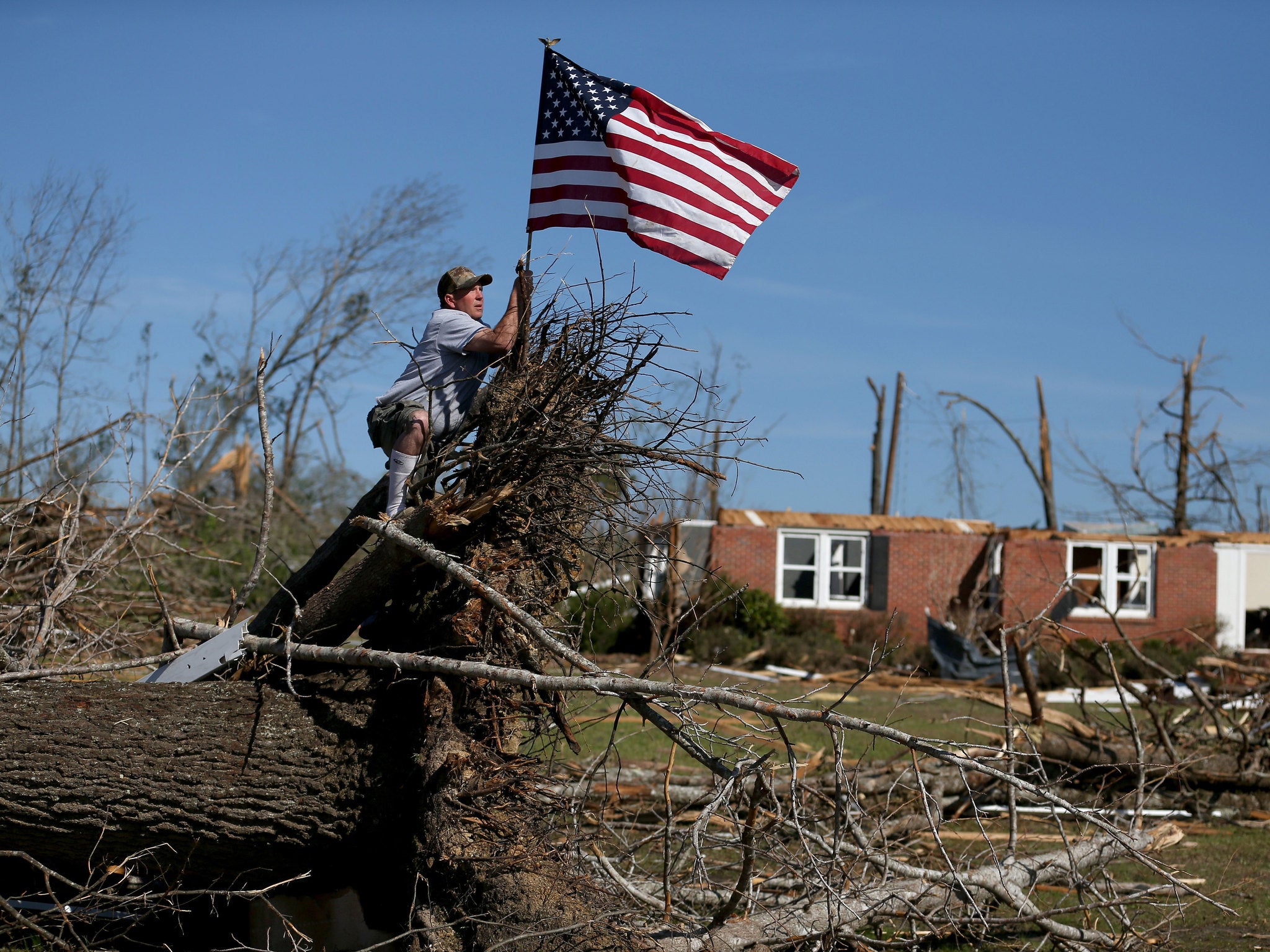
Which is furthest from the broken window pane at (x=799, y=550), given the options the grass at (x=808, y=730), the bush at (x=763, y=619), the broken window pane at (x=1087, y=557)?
the grass at (x=808, y=730)

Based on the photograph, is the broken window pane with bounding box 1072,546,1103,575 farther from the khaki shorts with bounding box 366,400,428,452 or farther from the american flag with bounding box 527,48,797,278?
the khaki shorts with bounding box 366,400,428,452

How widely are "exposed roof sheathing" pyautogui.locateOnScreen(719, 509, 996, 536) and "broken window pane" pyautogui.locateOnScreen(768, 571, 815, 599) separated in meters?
0.73

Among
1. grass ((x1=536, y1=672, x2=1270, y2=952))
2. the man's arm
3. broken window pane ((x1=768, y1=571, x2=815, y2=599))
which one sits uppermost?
the man's arm

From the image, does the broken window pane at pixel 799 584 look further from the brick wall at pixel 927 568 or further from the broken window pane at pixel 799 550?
the brick wall at pixel 927 568

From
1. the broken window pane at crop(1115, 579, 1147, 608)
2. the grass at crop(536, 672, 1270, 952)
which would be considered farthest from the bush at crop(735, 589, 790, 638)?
the broken window pane at crop(1115, 579, 1147, 608)

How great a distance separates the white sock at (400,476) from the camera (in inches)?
200

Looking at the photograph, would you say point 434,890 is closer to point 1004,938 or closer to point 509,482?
point 509,482

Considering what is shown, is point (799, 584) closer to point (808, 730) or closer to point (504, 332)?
point (808, 730)

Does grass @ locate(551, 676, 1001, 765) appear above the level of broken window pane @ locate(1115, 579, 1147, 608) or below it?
below

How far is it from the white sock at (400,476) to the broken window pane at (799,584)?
68.3ft

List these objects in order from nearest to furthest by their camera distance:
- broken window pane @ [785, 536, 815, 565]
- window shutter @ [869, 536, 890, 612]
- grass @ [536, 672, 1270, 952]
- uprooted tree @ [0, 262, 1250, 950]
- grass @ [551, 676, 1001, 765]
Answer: uprooted tree @ [0, 262, 1250, 950] → grass @ [536, 672, 1270, 952] → grass @ [551, 676, 1001, 765] → window shutter @ [869, 536, 890, 612] → broken window pane @ [785, 536, 815, 565]

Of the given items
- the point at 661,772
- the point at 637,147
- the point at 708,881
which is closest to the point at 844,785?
the point at 708,881

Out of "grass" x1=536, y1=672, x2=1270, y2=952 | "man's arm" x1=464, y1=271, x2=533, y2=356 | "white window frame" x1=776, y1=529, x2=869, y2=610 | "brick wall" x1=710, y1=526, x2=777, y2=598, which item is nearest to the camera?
"man's arm" x1=464, y1=271, x2=533, y2=356

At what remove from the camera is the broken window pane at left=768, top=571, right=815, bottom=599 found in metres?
25.4
